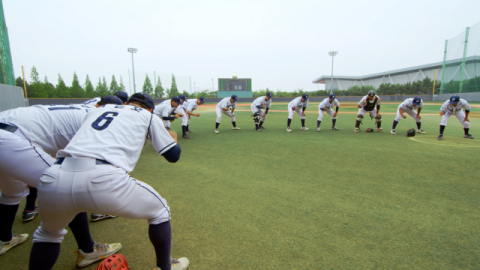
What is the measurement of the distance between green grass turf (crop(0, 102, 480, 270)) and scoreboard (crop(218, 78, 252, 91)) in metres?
38.9

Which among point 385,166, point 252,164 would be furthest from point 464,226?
point 252,164

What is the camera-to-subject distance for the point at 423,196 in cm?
367

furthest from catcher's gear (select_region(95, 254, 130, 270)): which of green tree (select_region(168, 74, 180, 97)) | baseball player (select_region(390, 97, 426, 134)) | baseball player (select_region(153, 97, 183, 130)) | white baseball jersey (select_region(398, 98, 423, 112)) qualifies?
green tree (select_region(168, 74, 180, 97))

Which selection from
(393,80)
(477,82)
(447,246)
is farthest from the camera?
(393,80)

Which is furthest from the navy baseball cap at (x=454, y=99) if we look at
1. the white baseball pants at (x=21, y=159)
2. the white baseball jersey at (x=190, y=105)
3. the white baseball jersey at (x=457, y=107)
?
the white baseball pants at (x=21, y=159)

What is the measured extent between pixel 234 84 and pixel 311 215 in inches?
1674

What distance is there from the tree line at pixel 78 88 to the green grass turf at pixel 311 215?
4005 centimetres

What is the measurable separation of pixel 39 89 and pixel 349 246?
44.6 m

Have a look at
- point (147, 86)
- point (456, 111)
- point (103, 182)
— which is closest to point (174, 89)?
point (147, 86)

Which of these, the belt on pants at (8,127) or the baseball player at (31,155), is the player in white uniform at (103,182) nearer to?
the baseball player at (31,155)

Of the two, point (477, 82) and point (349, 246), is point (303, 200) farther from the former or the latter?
point (477, 82)

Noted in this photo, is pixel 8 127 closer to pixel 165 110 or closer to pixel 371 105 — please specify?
pixel 165 110

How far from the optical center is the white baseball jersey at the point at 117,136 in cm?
170

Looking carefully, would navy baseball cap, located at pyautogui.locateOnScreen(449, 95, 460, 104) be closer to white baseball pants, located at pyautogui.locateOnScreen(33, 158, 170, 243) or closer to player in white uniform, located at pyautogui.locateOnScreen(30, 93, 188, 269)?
player in white uniform, located at pyautogui.locateOnScreen(30, 93, 188, 269)
